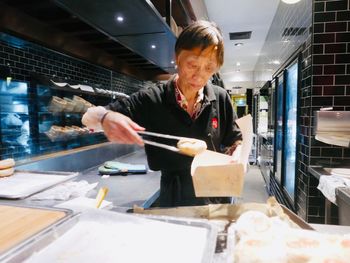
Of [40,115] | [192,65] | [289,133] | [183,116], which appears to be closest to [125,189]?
[183,116]

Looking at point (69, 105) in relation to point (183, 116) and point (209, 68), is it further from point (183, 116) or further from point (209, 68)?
point (209, 68)

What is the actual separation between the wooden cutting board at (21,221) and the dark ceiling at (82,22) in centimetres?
117

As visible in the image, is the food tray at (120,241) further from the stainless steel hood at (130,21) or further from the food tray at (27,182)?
the stainless steel hood at (130,21)

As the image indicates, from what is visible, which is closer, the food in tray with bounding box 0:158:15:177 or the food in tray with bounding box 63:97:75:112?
the food in tray with bounding box 0:158:15:177

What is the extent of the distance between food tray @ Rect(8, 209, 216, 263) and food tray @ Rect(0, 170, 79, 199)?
0.69 meters

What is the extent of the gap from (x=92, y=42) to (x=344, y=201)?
2.38 meters

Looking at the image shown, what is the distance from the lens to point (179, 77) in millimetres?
1279

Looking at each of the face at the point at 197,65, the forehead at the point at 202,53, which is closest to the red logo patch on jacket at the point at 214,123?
the face at the point at 197,65

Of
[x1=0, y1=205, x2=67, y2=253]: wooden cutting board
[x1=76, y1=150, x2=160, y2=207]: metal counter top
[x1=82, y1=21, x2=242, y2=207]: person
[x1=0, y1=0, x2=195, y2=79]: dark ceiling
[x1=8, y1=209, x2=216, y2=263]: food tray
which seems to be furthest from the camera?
[x1=0, y1=0, x2=195, y2=79]: dark ceiling

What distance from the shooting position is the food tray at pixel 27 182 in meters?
1.31

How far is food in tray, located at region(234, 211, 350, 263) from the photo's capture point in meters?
0.54

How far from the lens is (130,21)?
5.79 ft

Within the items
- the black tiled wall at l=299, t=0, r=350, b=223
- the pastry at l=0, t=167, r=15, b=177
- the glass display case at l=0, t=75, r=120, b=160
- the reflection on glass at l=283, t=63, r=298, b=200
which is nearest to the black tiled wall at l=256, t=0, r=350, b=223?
the black tiled wall at l=299, t=0, r=350, b=223

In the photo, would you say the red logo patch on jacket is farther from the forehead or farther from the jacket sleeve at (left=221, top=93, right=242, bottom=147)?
the forehead
